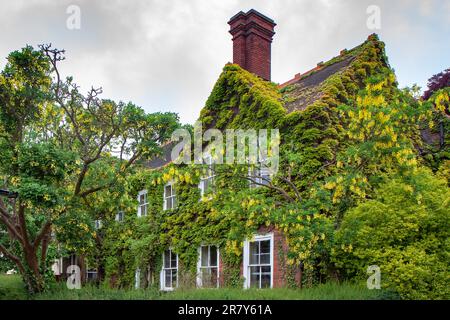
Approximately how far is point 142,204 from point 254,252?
9335mm

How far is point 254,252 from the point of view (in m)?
15.4

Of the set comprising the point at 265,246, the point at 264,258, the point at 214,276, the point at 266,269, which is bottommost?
Answer: the point at 214,276

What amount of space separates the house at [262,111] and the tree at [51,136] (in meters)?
1.37

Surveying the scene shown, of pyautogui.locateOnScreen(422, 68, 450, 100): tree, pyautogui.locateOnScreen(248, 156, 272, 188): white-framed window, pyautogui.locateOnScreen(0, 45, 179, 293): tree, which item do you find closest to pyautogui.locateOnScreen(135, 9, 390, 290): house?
pyautogui.locateOnScreen(248, 156, 272, 188): white-framed window

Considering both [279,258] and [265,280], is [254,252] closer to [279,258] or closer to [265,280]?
[265,280]

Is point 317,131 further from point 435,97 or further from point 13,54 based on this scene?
point 13,54

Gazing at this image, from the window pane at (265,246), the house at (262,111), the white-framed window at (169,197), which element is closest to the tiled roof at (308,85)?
the house at (262,111)

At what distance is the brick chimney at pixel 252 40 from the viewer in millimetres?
19812

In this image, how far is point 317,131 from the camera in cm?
1428

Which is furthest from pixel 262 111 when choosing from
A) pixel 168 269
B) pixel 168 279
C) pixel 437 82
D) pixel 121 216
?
pixel 437 82

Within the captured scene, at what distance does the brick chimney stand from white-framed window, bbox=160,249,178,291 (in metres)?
8.83

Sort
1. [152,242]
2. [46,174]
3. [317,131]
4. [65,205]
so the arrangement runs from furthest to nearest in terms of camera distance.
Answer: [152,242], [317,131], [65,205], [46,174]
